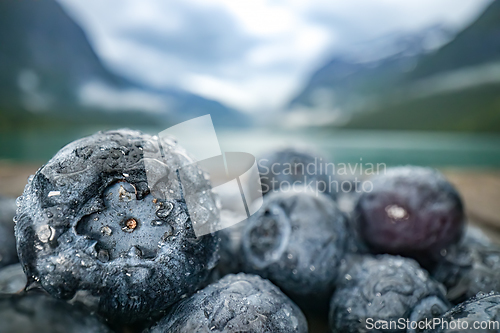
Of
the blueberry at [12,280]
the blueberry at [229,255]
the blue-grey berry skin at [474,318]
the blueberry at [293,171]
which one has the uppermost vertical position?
the blue-grey berry skin at [474,318]

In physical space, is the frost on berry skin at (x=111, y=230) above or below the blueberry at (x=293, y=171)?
above

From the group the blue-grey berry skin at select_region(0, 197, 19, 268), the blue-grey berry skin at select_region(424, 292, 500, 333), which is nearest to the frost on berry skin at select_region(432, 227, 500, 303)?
the blue-grey berry skin at select_region(424, 292, 500, 333)

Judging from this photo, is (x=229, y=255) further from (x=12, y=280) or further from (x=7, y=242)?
(x=7, y=242)

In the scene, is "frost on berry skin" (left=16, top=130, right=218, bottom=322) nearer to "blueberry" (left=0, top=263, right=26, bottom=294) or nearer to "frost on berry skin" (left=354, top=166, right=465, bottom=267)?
"blueberry" (left=0, top=263, right=26, bottom=294)

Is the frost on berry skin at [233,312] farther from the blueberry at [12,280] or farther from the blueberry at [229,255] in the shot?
the blueberry at [12,280]

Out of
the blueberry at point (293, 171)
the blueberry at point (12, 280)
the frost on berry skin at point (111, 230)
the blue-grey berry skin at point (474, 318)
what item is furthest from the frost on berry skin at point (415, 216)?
the blueberry at point (12, 280)

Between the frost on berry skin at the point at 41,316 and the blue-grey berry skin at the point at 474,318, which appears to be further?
the blue-grey berry skin at the point at 474,318

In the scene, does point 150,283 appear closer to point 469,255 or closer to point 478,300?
point 478,300
